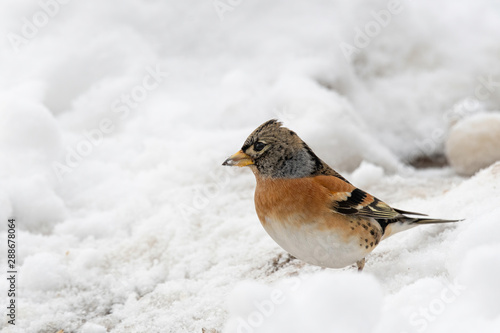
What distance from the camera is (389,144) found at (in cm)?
529

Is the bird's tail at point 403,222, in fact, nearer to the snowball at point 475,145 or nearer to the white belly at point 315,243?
the white belly at point 315,243

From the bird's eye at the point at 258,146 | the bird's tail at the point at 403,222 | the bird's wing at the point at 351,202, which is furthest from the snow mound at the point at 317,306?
the bird's tail at the point at 403,222

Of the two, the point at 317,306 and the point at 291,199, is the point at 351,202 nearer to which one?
the point at 291,199

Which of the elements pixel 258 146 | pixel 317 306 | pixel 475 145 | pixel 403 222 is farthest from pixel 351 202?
pixel 475 145

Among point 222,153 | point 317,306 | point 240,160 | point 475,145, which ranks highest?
point 222,153

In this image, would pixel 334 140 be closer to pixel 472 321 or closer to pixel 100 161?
pixel 100 161

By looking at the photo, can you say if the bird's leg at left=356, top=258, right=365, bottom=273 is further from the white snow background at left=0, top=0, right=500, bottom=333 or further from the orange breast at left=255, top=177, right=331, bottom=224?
the orange breast at left=255, top=177, right=331, bottom=224

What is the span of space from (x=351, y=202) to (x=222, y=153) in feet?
6.77

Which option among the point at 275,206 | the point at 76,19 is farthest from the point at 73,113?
the point at 275,206

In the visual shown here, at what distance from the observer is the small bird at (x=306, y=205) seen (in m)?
2.49

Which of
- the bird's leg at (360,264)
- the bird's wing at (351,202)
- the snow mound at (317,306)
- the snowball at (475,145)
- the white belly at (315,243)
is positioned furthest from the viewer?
the snowball at (475,145)

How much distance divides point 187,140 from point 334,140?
1.36 meters

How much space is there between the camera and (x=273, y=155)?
8.71ft

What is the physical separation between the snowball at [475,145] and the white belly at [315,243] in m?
2.46
